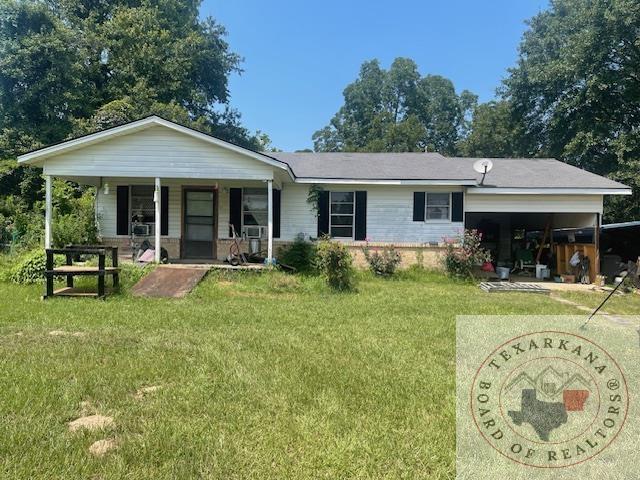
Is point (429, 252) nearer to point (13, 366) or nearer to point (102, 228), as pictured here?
point (102, 228)

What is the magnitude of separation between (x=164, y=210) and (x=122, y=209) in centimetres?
131

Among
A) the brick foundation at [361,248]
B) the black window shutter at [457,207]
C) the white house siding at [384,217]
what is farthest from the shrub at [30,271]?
the black window shutter at [457,207]

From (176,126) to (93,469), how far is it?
9889 mm

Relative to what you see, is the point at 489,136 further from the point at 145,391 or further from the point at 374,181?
the point at 145,391

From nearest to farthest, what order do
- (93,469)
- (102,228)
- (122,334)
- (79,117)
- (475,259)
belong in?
(93,469) → (122,334) → (475,259) → (102,228) → (79,117)

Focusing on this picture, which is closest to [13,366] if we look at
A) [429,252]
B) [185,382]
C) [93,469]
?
[185,382]

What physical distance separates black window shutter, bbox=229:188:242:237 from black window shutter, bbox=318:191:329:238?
2506 mm

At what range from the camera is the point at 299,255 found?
41.8 ft

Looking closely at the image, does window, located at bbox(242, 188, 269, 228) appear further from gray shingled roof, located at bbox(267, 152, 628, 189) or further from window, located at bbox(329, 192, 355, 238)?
window, located at bbox(329, 192, 355, 238)

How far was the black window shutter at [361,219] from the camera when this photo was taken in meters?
13.5

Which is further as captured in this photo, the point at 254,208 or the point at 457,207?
the point at 254,208

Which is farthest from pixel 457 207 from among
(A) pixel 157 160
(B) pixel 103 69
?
(B) pixel 103 69

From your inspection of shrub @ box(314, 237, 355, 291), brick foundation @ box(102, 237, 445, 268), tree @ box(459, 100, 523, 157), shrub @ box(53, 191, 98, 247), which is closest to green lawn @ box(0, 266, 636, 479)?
shrub @ box(314, 237, 355, 291)

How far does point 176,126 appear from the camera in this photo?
11148 millimetres
